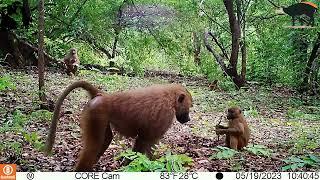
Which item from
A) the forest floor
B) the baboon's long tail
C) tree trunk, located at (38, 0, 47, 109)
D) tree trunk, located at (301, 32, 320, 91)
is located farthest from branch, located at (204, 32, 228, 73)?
the baboon's long tail

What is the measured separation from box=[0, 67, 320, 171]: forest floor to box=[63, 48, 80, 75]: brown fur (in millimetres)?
77

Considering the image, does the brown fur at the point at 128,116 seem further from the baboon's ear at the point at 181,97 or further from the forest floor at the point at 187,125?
the forest floor at the point at 187,125

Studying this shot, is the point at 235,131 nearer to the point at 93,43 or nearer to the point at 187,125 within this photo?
the point at 187,125

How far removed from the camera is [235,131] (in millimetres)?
3369

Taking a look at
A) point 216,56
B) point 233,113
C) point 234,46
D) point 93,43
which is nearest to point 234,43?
point 234,46

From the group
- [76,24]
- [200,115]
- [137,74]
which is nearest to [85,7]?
[76,24]

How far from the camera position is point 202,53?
4.43 metres

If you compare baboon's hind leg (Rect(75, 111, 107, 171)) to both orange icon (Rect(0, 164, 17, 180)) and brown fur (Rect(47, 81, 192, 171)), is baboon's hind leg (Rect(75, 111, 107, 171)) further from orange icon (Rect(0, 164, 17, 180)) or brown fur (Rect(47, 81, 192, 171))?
orange icon (Rect(0, 164, 17, 180))

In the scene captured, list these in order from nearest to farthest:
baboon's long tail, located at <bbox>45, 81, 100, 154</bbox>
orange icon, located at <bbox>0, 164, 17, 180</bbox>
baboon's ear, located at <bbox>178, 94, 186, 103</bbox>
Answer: orange icon, located at <bbox>0, 164, 17, 180</bbox>, baboon's long tail, located at <bbox>45, 81, 100, 154</bbox>, baboon's ear, located at <bbox>178, 94, 186, 103</bbox>

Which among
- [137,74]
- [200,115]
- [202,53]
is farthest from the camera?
[202,53]

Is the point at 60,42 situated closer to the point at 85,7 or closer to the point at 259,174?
the point at 85,7

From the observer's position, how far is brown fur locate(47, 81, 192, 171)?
2.62 m

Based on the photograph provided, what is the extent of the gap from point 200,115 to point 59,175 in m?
1.54

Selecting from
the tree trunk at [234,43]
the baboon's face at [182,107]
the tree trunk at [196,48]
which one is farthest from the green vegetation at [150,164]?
the tree trunk at [234,43]
